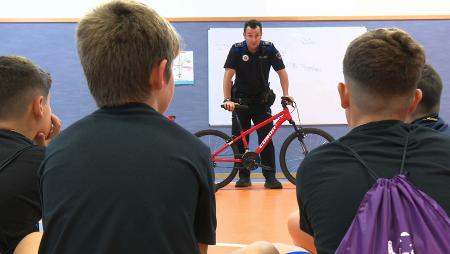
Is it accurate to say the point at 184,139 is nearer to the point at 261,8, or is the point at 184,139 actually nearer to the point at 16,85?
the point at 16,85

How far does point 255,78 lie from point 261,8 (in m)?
1.20

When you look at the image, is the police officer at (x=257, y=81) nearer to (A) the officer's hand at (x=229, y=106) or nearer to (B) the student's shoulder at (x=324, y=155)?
(A) the officer's hand at (x=229, y=106)

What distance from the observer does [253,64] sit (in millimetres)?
4207

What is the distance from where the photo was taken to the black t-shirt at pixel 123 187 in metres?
0.79

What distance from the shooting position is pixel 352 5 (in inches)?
200

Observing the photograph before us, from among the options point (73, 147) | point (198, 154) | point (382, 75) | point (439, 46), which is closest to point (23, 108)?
point (73, 147)

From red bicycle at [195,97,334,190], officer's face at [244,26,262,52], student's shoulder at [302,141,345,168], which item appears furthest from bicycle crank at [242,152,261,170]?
student's shoulder at [302,141,345,168]

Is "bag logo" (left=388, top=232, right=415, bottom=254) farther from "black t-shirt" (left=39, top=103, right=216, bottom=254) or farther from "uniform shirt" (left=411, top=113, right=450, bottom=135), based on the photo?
"uniform shirt" (left=411, top=113, right=450, bottom=135)

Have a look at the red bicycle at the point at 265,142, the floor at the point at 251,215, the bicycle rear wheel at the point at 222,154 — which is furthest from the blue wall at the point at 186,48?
the floor at the point at 251,215

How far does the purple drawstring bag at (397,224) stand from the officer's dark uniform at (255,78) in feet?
11.0

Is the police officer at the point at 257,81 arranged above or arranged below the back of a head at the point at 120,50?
below

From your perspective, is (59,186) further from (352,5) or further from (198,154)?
(352,5)

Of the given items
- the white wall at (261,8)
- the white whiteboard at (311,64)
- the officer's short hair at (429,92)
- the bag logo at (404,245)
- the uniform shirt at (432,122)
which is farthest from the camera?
the white wall at (261,8)

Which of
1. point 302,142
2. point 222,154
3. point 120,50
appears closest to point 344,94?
point 120,50
